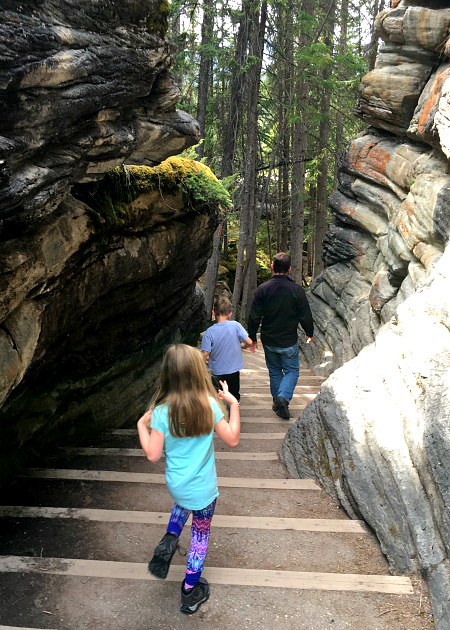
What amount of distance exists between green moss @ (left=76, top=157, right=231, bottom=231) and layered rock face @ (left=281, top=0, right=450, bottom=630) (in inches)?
125

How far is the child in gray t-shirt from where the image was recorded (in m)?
5.85

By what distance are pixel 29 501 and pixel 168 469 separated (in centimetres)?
244

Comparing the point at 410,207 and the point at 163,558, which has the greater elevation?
the point at 410,207

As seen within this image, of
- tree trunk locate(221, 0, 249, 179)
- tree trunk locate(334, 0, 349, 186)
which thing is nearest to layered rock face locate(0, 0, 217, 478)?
tree trunk locate(221, 0, 249, 179)

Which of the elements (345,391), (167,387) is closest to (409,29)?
(345,391)

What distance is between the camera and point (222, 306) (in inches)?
227

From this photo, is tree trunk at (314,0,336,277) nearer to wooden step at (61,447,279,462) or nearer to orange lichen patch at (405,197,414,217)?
orange lichen patch at (405,197,414,217)

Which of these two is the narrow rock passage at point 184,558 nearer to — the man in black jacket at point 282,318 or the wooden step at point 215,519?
the wooden step at point 215,519

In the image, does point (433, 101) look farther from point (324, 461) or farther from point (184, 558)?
point (184, 558)

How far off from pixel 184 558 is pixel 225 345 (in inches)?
110

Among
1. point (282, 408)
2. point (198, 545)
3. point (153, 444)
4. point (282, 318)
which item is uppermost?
point (153, 444)

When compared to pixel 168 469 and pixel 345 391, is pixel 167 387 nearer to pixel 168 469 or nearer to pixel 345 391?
pixel 168 469

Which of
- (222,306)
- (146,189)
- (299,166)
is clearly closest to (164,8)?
(146,189)

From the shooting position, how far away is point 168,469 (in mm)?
3006
